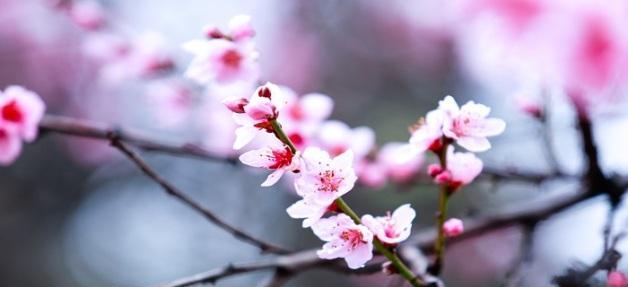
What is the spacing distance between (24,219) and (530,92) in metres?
2.68

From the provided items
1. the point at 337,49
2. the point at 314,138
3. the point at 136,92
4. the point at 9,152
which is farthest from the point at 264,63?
the point at 9,152

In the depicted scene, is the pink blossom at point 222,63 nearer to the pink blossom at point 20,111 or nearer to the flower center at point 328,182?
the pink blossom at point 20,111

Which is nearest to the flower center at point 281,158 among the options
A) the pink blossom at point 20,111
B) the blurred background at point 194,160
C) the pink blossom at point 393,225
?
the pink blossom at point 393,225

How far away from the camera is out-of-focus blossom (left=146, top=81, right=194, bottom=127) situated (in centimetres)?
186

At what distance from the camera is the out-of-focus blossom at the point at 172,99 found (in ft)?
6.09

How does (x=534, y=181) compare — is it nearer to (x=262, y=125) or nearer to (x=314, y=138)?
(x=314, y=138)

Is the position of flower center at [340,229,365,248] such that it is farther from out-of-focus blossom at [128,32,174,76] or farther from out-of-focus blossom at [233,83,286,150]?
out-of-focus blossom at [128,32,174,76]

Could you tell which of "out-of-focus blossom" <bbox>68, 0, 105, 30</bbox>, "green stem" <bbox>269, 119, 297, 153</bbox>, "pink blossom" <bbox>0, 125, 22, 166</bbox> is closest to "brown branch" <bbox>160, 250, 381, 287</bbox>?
"green stem" <bbox>269, 119, 297, 153</bbox>

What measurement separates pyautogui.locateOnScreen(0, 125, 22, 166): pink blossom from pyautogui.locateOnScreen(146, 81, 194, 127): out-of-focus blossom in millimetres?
698

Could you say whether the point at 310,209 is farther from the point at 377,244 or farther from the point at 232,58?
the point at 232,58

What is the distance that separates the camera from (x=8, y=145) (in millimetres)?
1175

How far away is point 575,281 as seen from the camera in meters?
0.80

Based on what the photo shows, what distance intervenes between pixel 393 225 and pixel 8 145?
0.73 metres

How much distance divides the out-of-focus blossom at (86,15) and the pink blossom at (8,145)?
680 mm
